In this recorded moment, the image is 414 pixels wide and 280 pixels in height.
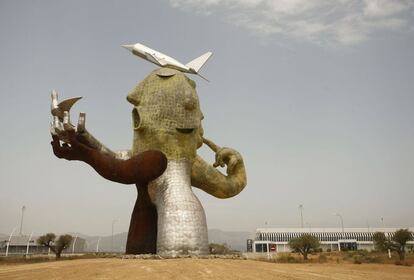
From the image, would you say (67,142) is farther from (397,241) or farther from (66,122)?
(397,241)

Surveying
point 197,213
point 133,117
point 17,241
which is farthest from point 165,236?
point 17,241

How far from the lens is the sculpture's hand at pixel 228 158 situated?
22050 millimetres

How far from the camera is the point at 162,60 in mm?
21125

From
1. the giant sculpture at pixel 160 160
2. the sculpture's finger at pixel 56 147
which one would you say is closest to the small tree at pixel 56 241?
the giant sculpture at pixel 160 160

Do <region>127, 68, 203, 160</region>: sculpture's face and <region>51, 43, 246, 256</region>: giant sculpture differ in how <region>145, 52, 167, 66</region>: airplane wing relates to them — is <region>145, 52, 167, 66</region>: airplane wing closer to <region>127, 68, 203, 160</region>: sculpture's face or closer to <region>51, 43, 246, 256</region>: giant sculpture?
<region>51, 43, 246, 256</region>: giant sculpture

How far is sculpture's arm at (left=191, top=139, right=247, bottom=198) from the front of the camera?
64.8 feet

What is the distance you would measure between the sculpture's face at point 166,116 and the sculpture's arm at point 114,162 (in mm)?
868

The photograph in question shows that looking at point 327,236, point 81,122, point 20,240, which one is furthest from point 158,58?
point 327,236

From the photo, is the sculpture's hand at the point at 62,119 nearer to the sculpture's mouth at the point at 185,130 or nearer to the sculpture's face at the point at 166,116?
Answer: the sculpture's face at the point at 166,116

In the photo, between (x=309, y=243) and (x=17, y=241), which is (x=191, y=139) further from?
(x=17, y=241)

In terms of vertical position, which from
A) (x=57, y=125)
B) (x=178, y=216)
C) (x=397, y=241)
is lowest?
(x=397, y=241)

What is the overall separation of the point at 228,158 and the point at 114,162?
→ 7.44 metres

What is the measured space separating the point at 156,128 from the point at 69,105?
158 inches

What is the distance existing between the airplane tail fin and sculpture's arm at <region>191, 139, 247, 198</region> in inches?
192
